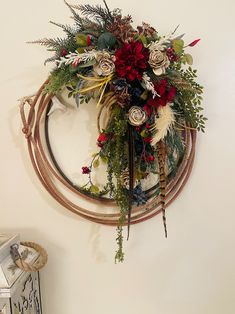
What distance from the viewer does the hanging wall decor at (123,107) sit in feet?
2.77

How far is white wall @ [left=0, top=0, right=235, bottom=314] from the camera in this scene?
101 centimetres

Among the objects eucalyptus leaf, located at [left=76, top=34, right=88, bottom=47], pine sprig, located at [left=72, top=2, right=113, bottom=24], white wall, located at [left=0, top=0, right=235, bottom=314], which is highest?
pine sprig, located at [left=72, top=2, right=113, bottom=24]

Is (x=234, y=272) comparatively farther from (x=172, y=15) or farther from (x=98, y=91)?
(x=172, y=15)

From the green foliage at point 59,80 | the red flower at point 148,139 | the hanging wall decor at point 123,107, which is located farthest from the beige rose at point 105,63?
the red flower at point 148,139

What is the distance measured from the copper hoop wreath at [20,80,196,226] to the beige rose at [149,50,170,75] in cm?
25

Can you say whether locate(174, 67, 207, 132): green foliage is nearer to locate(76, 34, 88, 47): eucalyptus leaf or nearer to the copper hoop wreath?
the copper hoop wreath

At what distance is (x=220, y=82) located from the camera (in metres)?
1.03

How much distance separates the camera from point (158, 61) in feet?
2.71

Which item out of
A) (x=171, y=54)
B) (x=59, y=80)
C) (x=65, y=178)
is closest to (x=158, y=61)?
(x=171, y=54)

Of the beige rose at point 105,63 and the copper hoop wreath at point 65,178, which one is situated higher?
the beige rose at point 105,63

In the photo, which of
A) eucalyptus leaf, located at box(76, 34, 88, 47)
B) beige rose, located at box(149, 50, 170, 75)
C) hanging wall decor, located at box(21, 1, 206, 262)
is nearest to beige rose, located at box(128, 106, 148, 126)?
hanging wall decor, located at box(21, 1, 206, 262)

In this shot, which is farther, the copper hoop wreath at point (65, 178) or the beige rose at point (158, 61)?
the copper hoop wreath at point (65, 178)

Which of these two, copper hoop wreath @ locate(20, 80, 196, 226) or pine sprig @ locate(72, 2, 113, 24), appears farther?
copper hoop wreath @ locate(20, 80, 196, 226)

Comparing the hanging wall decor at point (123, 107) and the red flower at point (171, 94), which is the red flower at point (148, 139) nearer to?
the hanging wall decor at point (123, 107)
